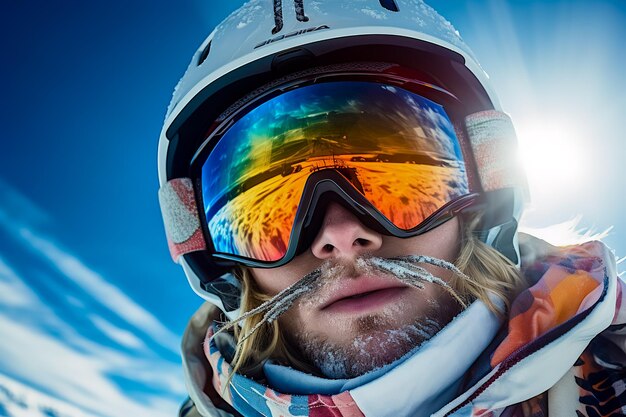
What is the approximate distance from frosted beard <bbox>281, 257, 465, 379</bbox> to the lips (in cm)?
2

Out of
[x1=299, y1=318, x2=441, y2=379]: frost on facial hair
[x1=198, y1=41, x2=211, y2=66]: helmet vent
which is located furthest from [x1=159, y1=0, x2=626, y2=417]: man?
[x1=198, y1=41, x2=211, y2=66]: helmet vent

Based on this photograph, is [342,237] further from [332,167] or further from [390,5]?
[390,5]

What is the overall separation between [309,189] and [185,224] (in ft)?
2.46

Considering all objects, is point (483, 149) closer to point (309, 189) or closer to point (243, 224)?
point (309, 189)

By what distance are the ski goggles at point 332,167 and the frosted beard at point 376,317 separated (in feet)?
0.40

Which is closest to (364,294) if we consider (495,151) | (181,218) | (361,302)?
(361,302)

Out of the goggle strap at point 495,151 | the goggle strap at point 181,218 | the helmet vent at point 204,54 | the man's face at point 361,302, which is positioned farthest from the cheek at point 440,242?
the helmet vent at point 204,54

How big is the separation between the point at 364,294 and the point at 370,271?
89 millimetres

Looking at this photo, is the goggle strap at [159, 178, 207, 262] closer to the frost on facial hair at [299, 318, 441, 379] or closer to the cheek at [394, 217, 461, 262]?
the frost on facial hair at [299, 318, 441, 379]

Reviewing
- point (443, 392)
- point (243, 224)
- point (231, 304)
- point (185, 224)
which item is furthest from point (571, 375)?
point (185, 224)

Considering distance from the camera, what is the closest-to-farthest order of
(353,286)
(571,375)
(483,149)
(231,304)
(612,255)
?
(571,375)
(612,255)
(353,286)
(483,149)
(231,304)

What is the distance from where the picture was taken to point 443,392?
130 centimetres

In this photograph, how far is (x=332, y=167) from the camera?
1562 mm

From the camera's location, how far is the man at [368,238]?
124cm
